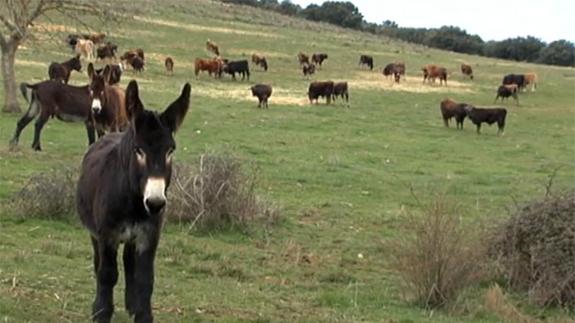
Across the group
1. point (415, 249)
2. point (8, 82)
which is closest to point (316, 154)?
point (8, 82)

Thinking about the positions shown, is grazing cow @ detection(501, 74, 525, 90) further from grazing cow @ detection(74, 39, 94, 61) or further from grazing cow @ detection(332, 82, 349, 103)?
grazing cow @ detection(74, 39, 94, 61)

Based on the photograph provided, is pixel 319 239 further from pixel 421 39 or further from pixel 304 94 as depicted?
pixel 421 39

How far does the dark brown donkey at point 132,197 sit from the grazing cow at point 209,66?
4134 cm

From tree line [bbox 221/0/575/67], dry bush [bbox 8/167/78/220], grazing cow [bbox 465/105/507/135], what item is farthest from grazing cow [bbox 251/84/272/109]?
tree line [bbox 221/0/575/67]

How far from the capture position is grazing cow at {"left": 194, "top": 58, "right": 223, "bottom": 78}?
48.4 meters

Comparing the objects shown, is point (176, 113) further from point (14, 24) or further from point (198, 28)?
point (198, 28)

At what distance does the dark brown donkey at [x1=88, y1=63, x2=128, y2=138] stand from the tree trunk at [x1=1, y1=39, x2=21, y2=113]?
700 cm

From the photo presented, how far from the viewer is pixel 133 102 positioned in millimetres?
6133

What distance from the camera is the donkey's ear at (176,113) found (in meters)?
6.18

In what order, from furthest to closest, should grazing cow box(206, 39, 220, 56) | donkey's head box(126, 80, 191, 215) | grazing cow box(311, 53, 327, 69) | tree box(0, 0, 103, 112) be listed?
grazing cow box(206, 39, 220, 56)
grazing cow box(311, 53, 327, 69)
tree box(0, 0, 103, 112)
donkey's head box(126, 80, 191, 215)

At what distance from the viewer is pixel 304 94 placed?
42.9 metres

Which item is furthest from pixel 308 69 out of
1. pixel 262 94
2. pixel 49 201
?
pixel 49 201

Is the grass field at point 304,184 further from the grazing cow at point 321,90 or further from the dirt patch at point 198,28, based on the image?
the dirt patch at point 198,28

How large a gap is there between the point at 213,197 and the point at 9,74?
599 inches
